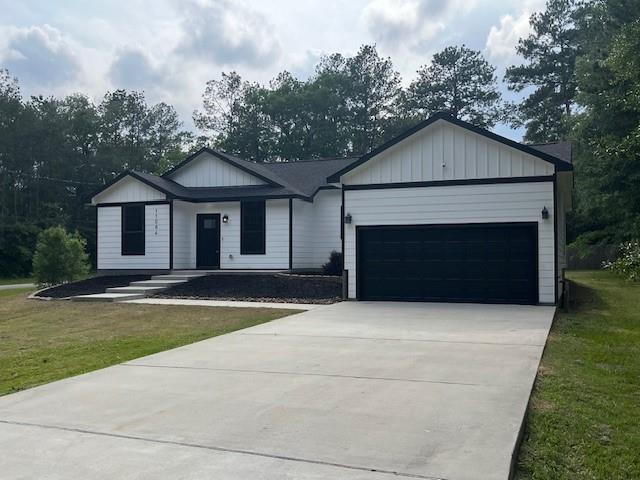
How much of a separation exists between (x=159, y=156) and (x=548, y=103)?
33.4m

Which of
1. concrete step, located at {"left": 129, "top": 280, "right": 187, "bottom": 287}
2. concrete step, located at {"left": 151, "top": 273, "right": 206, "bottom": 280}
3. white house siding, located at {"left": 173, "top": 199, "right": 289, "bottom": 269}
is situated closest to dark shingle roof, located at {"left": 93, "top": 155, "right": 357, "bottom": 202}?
white house siding, located at {"left": 173, "top": 199, "right": 289, "bottom": 269}

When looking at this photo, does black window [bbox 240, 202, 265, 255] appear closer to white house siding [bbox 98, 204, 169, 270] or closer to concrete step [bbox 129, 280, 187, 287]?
white house siding [bbox 98, 204, 169, 270]

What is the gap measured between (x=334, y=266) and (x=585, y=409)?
48.2 ft

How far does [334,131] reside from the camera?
156 ft

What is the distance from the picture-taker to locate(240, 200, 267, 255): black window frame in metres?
19.8

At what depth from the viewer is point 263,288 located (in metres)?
16.9

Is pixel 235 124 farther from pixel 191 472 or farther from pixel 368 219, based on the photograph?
pixel 191 472

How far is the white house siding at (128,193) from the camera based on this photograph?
803 inches

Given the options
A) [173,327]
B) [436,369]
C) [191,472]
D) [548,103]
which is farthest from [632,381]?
[548,103]

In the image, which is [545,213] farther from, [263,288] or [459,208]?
[263,288]

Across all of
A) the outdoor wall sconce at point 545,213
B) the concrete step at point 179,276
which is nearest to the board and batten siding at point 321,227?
the concrete step at point 179,276

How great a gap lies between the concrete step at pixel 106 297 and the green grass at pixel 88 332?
43 centimetres

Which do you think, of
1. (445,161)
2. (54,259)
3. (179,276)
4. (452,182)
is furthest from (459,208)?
→ (54,259)

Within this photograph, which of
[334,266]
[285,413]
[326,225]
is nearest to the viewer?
[285,413]
